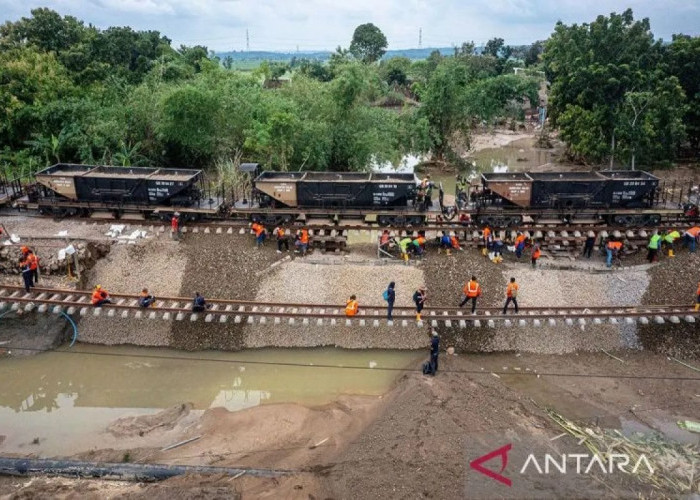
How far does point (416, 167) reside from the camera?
42281mm

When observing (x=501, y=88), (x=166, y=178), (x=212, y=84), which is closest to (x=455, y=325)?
(x=166, y=178)

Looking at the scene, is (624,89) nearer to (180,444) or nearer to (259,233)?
(259,233)

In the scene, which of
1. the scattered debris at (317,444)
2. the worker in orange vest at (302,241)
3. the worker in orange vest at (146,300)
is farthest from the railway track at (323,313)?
the scattered debris at (317,444)

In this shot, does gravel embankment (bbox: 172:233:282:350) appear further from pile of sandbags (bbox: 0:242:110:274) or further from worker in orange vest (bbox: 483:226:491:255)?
worker in orange vest (bbox: 483:226:491:255)

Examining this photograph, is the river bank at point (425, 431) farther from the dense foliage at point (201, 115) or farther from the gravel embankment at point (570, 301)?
the dense foliage at point (201, 115)

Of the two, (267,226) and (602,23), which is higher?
(602,23)

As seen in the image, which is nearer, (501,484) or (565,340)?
(501,484)

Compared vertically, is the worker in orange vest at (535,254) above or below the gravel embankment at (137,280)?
above

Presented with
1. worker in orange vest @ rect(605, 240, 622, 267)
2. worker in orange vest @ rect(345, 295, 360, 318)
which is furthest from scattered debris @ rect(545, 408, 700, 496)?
worker in orange vest @ rect(605, 240, 622, 267)

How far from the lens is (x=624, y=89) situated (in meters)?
33.5

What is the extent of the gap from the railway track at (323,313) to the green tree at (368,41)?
7999 centimetres

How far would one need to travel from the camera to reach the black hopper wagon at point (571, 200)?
21.9 meters

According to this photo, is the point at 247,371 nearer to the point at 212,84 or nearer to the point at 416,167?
the point at 212,84

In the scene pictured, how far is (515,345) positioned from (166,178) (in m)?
15.4
